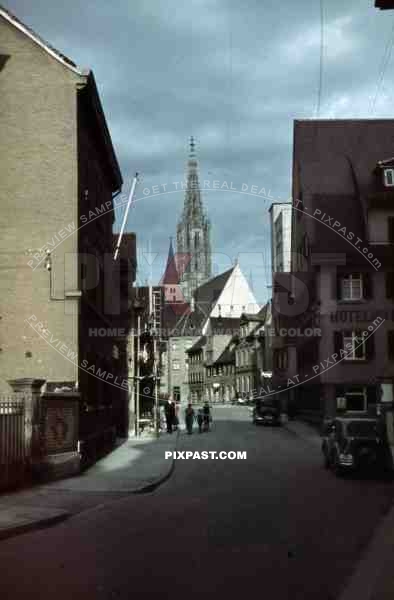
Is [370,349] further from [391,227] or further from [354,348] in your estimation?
[391,227]

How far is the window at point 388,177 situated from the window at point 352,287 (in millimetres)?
5294

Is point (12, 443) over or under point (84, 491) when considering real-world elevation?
over

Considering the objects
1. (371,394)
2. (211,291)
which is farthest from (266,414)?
(211,291)

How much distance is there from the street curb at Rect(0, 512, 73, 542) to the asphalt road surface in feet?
0.66

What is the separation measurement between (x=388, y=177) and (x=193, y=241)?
9959 centimetres

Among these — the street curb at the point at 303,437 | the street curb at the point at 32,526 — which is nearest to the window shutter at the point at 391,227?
the street curb at the point at 303,437

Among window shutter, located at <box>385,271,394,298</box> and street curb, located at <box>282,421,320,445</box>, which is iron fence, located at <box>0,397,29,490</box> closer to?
street curb, located at <box>282,421,320,445</box>

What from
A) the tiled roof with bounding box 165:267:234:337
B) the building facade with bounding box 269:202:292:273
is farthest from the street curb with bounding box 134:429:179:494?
the tiled roof with bounding box 165:267:234:337

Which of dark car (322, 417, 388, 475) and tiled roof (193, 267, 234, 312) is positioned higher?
tiled roof (193, 267, 234, 312)

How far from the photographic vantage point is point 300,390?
45469 mm

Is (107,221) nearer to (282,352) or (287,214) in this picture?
(282,352)

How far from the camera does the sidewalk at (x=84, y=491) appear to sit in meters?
12.1

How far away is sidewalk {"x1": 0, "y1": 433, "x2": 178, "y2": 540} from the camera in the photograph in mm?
12086

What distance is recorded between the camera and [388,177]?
38.5m
